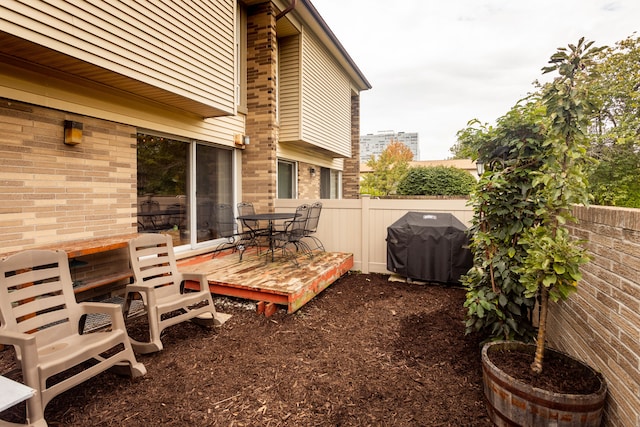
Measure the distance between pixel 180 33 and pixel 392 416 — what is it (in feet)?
16.4

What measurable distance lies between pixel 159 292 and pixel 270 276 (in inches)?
57.9

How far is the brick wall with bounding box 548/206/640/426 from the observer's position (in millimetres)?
1573

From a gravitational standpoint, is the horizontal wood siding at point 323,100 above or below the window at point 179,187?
above

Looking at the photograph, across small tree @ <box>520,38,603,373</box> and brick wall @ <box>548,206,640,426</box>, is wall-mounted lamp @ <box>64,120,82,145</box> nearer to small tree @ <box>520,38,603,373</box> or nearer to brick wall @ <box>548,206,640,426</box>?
small tree @ <box>520,38,603,373</box>

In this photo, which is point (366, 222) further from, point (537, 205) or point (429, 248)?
point (537, 205)

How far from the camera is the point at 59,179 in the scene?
374 centimetres

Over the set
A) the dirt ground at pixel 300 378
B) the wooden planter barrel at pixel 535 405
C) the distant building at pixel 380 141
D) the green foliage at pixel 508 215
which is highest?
the distant building at pixel 380 141

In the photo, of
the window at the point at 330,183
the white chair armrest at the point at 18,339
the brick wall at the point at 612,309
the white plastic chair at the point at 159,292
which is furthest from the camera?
the window at the point at 330,183

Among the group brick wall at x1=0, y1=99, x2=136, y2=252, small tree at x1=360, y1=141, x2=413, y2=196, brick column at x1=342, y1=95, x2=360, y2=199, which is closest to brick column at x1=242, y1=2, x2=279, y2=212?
brick wall at x1=0, y1=99, x2=136, y2=252

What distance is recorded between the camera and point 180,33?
14.5 feet

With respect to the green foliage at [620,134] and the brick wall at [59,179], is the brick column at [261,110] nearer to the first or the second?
the brick wall at [59,179]

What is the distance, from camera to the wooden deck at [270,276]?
394 centimetres

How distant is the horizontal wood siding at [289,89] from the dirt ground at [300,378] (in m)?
5.08

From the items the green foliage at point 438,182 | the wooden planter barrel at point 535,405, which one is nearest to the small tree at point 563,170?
the wooden planter barrel at point 535,405
